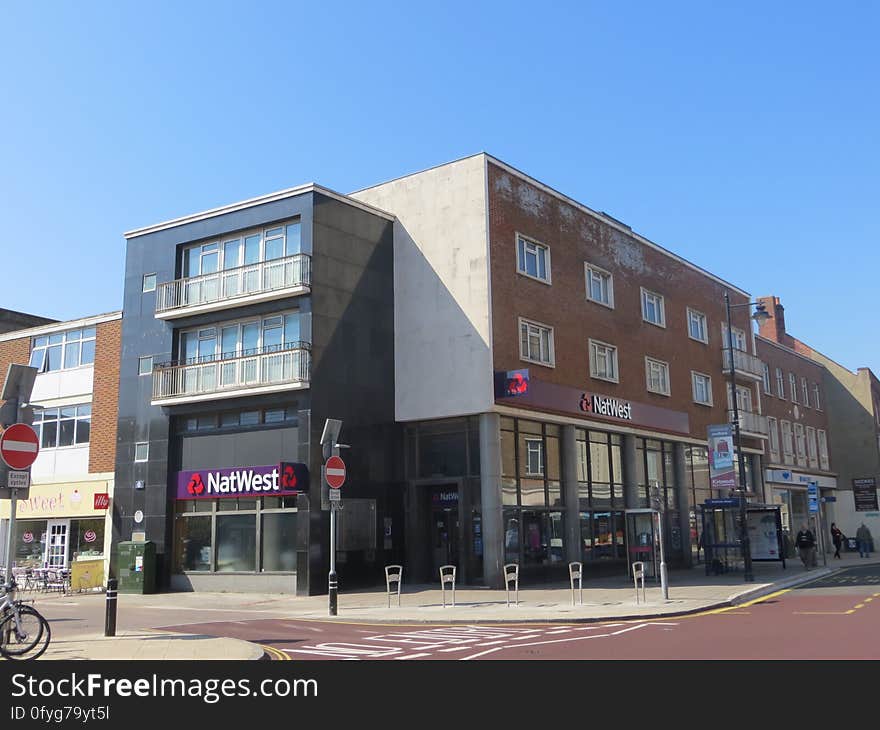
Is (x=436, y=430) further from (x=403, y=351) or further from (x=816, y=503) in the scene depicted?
(x=816, y=503)

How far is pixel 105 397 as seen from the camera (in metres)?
33.9

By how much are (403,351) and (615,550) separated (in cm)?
1142

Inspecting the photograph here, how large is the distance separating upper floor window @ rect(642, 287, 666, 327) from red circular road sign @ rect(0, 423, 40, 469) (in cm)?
2946

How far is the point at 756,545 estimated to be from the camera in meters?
33.7

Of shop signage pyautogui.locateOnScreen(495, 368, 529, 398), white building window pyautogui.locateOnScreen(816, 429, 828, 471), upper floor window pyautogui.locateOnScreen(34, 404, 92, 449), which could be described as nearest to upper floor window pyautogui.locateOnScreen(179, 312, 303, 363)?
shop signage pyautogui.locateOnScreen(495, 368, 529, 398)

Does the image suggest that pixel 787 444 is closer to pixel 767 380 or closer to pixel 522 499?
pixel 767 380

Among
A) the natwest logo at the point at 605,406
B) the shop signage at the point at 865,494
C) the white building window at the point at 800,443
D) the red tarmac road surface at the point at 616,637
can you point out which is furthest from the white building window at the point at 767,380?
the red tarmac road surface at the point at 616,637

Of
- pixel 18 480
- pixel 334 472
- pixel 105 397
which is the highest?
pixel 105 397

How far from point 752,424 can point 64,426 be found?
3259 cm

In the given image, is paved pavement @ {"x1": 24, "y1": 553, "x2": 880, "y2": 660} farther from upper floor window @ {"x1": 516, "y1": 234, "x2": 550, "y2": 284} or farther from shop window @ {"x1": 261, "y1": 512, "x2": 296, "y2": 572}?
upper floor window @ {"x1": 516, "y1": 234, "x2": 550, "y2": 284}

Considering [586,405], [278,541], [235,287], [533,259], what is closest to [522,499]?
[586,405]
